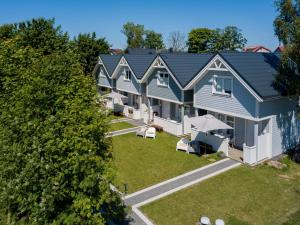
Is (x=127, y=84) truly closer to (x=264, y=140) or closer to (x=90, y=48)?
(x=90, y=48)

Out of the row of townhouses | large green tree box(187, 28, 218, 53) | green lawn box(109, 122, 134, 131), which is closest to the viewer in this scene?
the row of townhouses

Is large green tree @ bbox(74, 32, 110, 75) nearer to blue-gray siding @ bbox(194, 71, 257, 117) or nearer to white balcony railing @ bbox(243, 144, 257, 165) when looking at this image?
blue-gray siding @ bbox(194, 71, 257, 117)

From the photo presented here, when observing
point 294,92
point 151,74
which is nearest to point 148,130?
point 151,74

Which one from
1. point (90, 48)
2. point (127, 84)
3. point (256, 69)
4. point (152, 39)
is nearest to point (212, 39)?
point (152, 39)

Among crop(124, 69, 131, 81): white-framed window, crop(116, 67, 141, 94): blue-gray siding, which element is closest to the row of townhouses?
crop(116, 67, 141, 94): blue-gray siding

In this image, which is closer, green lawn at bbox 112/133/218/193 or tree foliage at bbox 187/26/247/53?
green lawn at bbox 112/133/218/193

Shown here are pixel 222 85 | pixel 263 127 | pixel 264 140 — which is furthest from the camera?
pixel 222 85
